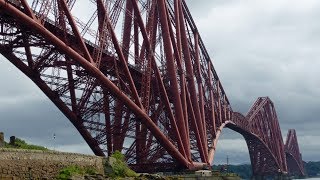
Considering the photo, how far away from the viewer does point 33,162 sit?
29.7 metres

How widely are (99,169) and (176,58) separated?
34.2 m

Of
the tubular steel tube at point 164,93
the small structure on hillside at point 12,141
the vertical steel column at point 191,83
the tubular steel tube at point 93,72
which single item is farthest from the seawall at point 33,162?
the vertical steel column at point 191,83

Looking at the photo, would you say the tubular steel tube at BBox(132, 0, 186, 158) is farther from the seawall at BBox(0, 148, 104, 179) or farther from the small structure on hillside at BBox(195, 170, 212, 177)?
the seawall at BBox(0, 148, 104, 179)

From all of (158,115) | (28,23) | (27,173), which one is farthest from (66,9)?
(158,115)

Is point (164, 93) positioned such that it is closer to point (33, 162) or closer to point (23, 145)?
point (23, 145)

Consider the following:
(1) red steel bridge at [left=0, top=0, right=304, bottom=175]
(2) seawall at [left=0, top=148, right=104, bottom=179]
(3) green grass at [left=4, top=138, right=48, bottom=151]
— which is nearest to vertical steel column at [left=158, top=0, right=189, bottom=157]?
(1) red steel bridge at [left=0, top=0, right=304, bottom=175]

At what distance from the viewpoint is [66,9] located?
40062 mm

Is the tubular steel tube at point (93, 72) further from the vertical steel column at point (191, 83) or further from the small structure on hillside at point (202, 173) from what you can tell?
the vertical steel column at point (191, 83)

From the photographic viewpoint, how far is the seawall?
27.7 m


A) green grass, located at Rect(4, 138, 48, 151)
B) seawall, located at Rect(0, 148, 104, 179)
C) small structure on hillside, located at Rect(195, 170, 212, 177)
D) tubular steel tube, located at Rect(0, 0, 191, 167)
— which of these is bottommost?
seawall, located at Rect(0, 148, 104, 179)

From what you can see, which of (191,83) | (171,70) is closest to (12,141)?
(171,70)

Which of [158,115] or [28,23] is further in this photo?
[158,115]

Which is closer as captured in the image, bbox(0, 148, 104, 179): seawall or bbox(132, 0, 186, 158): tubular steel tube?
bbox(0, 148, 104, 179): seawall

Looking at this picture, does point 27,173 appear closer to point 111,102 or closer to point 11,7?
point 11,7
